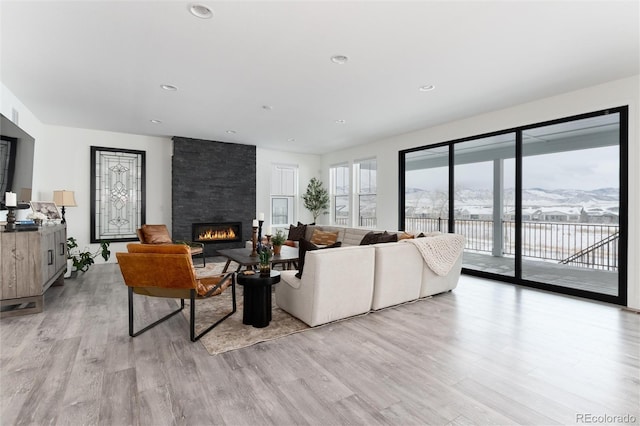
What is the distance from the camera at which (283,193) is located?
8820 millimetres

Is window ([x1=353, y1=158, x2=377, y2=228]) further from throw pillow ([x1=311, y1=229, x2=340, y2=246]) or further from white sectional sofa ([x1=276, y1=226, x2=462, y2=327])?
white sectional sofa ([x1=276, y1=226, x2=462, y2=327])

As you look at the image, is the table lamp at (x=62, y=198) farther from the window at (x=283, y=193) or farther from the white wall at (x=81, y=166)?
the window at (x=283, y=193)

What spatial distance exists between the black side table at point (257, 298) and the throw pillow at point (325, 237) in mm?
3128

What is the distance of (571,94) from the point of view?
4234 millimetres

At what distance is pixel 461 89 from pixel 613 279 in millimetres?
3845

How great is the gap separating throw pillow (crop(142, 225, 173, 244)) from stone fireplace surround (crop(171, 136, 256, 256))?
0.98m

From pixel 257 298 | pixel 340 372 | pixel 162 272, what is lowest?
pixel 340 372

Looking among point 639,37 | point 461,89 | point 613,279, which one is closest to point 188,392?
point 461,89

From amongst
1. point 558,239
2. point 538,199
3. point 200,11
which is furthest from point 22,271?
point 558,239

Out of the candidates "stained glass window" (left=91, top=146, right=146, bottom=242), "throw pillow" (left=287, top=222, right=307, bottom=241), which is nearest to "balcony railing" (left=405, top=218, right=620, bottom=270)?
"throw pillow" (left=287, top=222, right=307, bottom=241)

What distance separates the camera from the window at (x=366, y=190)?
7.73m

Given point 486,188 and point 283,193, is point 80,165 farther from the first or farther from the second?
point 486,188

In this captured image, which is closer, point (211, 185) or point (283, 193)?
point (211, 185)

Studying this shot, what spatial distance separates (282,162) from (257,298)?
6071mm
